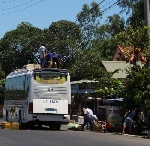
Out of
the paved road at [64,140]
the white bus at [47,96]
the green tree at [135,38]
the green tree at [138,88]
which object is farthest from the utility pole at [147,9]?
the paved road at [64,140]

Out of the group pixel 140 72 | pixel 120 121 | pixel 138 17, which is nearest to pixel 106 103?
pixel 120 121

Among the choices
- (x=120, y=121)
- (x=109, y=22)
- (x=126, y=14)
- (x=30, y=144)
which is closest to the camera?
(x=30, y=144)

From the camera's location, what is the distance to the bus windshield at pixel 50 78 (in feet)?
99.0

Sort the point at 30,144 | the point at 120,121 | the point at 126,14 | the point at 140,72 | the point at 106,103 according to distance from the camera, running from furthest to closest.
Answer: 1. the point at 126,14
2. the point at 106,103
3. the point at 120,121
4. the point at 140,72
5. the point at 30,144

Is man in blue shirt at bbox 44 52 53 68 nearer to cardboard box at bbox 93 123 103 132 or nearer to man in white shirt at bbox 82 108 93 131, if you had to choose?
man in white shirt at bbox 82 108 93 131

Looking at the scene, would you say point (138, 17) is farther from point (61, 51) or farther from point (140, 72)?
point (140, 72)

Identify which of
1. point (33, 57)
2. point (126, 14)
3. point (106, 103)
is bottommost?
point (106, 103)

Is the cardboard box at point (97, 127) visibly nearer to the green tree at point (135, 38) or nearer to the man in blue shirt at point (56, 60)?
the man in blue shirt at point (56, 60)

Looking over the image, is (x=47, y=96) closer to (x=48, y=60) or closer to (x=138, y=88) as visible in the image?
(x=48, y=60)

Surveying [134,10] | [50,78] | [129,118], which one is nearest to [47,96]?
[50,78]

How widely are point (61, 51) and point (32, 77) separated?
4007 centimetres

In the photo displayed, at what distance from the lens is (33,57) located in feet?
245

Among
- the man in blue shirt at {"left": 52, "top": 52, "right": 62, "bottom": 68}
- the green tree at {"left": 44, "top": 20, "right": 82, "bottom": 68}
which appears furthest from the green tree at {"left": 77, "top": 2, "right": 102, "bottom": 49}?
the man in blue shirt at {"left": 52, "top": 52, "right": 62, "bottom": 68}

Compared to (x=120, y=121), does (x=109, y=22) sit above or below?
above
